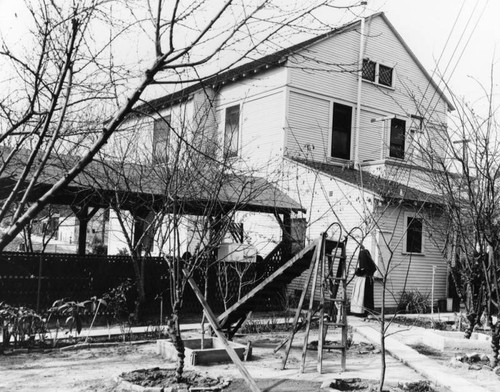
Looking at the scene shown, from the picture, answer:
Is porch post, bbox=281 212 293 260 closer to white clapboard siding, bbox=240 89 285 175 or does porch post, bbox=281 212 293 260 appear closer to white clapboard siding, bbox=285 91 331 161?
white clapboard siding, bbox=240 89 285 175

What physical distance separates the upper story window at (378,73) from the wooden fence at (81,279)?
10.4m

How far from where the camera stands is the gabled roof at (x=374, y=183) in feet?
57.5

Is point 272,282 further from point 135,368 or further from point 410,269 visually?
point 410,269

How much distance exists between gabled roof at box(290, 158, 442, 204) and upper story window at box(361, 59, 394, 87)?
429 centimetres

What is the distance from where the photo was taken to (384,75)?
77.4 feet

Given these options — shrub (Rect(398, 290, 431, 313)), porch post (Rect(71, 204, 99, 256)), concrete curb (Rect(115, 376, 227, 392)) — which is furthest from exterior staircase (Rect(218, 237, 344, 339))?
shrub (Rect(398, 290, 431, 313))

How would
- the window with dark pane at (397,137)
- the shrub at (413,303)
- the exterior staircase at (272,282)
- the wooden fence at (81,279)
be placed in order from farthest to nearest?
the window with dark pane at (397,137) → the shrub at (413,303) → the wooden fence at (81,279) → the exterior staircase at (272,282)

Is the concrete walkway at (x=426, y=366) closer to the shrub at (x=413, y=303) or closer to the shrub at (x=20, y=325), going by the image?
the shrub at (x=413, y=303)

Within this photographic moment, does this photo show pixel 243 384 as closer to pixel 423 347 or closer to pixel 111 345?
pixel 111 345

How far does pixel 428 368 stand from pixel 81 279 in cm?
889

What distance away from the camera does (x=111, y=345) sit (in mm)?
11359

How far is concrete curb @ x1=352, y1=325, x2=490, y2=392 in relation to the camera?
26.8 feet

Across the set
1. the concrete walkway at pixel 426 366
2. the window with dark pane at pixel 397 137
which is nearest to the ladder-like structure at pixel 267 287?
the concrete walkway at pixel 426 366

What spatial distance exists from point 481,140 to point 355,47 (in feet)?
39.6
